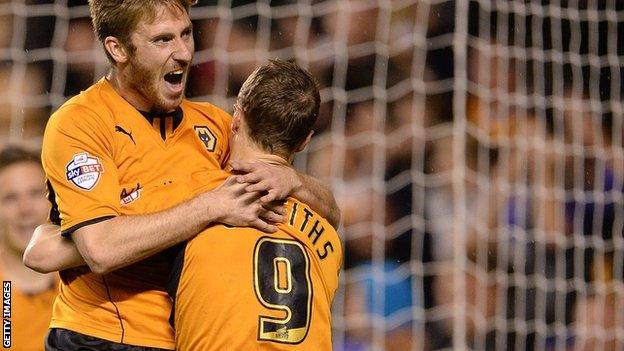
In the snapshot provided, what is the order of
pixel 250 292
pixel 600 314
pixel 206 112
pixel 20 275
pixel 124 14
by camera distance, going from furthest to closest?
pixel 600 314
pixel 20 275
pixel 206 112
pixel 124 14
pixel 250 292

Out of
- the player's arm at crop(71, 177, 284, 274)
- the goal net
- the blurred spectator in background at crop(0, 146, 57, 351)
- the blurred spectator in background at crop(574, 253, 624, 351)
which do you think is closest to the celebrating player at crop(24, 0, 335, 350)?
the player's arm at crop(71, 177, 284, 274)

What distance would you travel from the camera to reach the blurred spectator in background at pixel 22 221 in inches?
164

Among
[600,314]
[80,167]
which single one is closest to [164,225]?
[80,167]

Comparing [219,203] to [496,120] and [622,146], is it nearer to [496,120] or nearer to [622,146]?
[496,120]

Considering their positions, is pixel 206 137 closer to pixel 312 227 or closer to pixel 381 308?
pixel 312 227

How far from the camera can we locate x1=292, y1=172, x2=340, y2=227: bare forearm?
2541mm

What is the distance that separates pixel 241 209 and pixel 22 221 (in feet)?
7.25

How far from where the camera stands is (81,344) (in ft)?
8.06

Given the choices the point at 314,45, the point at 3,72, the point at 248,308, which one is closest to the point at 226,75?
the point at 314,45

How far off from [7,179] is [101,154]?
193 centimetres

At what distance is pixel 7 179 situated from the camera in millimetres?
4227

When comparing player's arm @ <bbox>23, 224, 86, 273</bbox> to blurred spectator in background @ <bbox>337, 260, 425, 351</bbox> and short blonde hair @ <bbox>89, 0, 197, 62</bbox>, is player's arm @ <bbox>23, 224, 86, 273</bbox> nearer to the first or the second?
short blonde hair @ <bbox>89, 0, 197, 62</bbox>

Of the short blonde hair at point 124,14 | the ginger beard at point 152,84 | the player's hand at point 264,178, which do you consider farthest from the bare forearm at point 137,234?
the short blonde hair at point 124,14

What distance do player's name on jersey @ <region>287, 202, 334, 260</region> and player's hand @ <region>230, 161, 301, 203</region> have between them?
0.05 meters
